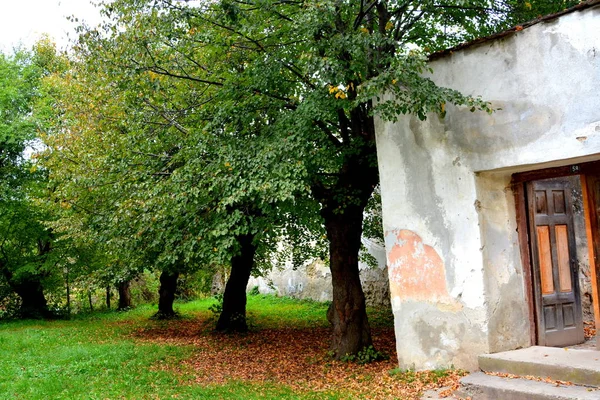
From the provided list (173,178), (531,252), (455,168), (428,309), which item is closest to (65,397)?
(173,178)

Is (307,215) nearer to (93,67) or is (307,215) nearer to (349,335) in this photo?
(349,335)

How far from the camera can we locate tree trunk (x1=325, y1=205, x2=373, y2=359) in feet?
30.2

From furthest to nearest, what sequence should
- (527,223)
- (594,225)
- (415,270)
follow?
1. (415,270)
2. (527,223)
3. (594,225)

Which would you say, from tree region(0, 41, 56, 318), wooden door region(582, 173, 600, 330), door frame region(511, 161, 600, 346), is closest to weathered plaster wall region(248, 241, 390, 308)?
tree region(0, 41, 56, 318)

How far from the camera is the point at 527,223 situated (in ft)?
23.7

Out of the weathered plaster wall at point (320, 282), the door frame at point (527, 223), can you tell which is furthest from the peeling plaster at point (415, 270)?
the weathered plaster wall at point (320, 282)

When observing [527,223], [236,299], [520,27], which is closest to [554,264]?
[527,223]

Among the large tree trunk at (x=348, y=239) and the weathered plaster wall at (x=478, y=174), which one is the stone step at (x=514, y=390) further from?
the large tree trunk at (x=348, y=239)

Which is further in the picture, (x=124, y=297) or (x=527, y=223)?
(x=124, y=297)

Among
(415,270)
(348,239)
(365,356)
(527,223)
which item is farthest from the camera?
(348,239)

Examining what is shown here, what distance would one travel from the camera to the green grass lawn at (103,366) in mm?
7625

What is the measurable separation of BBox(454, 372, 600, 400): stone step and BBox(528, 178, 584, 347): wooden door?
136cm

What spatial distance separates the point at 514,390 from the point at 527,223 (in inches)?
95.8

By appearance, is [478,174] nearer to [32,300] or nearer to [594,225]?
[594,225]
